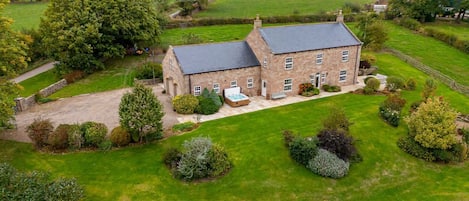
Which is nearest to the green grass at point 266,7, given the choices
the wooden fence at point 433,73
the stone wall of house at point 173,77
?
the wooden fence at point 433,73

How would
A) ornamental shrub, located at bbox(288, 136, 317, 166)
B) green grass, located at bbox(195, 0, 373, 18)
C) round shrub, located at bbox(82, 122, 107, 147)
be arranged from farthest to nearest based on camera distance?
green grass, located at bbox(195, 0, 373, 18)
round shrub, located at bbox(82, 122, 107, 147)
ornamental shrub, located at bbox(288, 136, 317, 166)

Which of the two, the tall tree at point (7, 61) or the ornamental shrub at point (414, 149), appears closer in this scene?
the tall tree at point (7, 61)

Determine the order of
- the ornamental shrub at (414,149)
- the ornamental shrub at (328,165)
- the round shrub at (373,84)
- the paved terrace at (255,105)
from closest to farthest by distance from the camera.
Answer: the ornamental shrub at (328,165), the ornamental shrub at (414,149), the paved terrace at (255,105), the round shrub at (373,84)

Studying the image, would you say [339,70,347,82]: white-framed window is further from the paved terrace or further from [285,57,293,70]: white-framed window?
[285,57,293,70]: white-framed window

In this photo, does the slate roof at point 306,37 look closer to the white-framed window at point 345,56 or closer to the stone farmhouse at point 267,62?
the stone farmhouse at point 267,62

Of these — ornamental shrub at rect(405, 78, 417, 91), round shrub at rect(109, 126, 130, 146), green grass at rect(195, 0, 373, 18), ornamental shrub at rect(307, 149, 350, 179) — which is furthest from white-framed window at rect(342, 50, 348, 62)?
green grass at rect(195, 0, 373, 18)

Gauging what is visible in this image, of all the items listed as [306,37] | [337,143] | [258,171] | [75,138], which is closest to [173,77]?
[75,138]

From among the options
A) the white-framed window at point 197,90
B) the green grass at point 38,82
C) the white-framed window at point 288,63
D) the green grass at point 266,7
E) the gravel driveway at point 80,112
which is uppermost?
the green grass at point 266,7

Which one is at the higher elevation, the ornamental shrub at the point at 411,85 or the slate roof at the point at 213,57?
the slate roof at the point at 213,57
